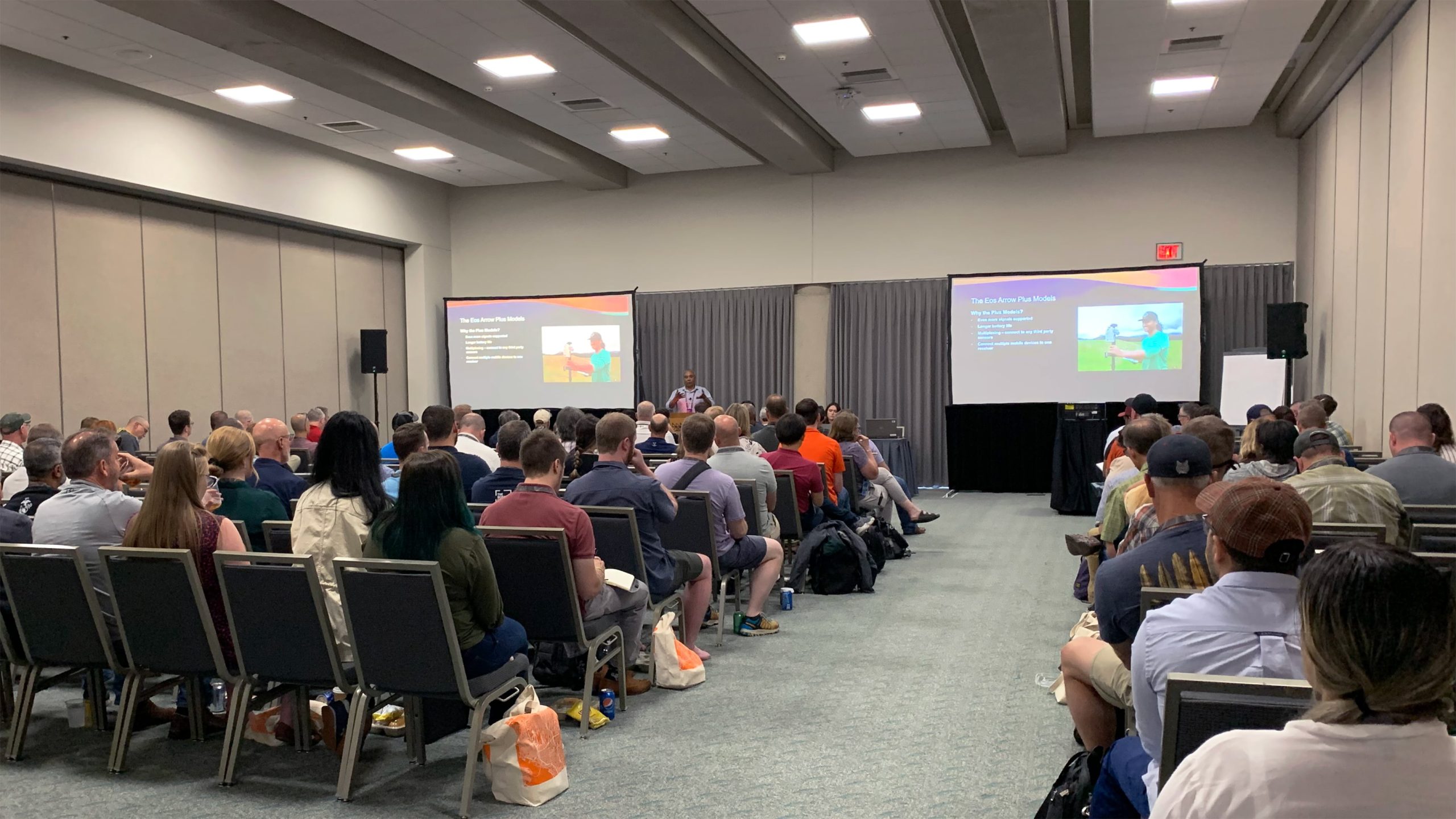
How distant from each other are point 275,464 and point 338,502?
5.19 feet

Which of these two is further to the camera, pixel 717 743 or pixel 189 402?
pixel 189 402

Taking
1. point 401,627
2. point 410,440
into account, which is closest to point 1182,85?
point 410,440

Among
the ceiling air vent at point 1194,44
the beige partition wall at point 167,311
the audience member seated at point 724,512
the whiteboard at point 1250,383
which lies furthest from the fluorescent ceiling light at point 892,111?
the beige partition wall at point 167,311

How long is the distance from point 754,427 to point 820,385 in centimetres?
320

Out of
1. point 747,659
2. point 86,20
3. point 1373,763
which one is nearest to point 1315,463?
point 747,659

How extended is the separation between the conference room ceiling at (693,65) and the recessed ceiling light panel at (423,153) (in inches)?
6.7

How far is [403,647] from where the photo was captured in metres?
3.13

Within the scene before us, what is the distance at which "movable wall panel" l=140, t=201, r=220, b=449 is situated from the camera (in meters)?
10.2

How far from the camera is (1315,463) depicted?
4.11 metres

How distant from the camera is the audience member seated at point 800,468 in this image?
246 inches

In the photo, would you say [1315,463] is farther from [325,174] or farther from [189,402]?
[325,174]

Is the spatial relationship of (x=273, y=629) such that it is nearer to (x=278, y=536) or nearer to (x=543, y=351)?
(x=278, y=536)

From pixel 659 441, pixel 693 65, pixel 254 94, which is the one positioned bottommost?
pixel 659 441

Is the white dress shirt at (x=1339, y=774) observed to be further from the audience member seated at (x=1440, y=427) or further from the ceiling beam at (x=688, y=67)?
the ceiling beam at (x=688, y=67)
